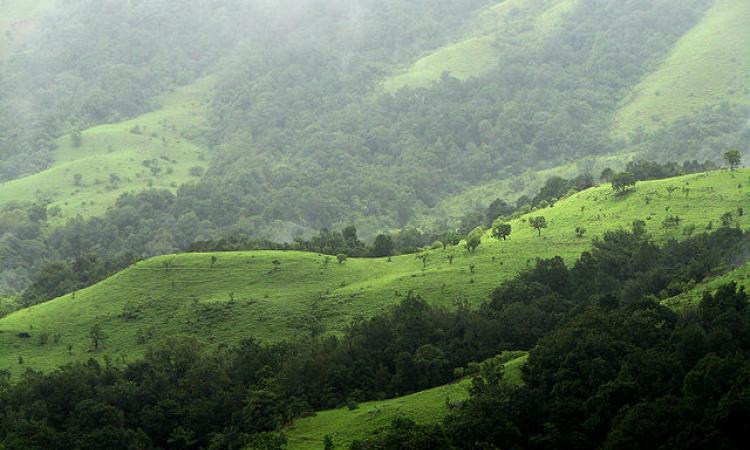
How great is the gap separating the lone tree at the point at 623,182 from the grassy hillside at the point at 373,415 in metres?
43.0

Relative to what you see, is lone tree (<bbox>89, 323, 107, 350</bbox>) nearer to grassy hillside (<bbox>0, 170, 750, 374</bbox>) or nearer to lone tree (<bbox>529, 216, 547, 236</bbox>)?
grassy hillside (<bbox>0, 170, 750, 374</bbox>)

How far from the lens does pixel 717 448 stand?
45.3m

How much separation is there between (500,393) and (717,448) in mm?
15452

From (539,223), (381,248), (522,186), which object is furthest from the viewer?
(522,186)

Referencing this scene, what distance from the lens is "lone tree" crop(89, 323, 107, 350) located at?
86.2 meters

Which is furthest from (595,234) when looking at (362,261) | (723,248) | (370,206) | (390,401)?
(370,206)

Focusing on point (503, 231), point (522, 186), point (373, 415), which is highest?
point (522, 186)

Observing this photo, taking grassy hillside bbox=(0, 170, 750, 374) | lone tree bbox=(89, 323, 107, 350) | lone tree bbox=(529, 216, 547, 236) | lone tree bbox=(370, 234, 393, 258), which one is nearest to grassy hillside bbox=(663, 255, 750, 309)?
grassy hillside bbox=(0, 170, 750, 374)

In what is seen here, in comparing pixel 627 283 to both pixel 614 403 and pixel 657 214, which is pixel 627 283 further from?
pixel 614 403

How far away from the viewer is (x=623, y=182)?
10369 centimetres

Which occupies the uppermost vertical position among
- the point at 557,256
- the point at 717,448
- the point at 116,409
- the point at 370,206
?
the point at 370,206

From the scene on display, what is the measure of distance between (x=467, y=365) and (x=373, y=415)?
10.2 meters

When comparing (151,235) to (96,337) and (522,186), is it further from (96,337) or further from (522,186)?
(96,337)

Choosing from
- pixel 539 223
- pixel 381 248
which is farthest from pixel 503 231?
pixel 381 248
